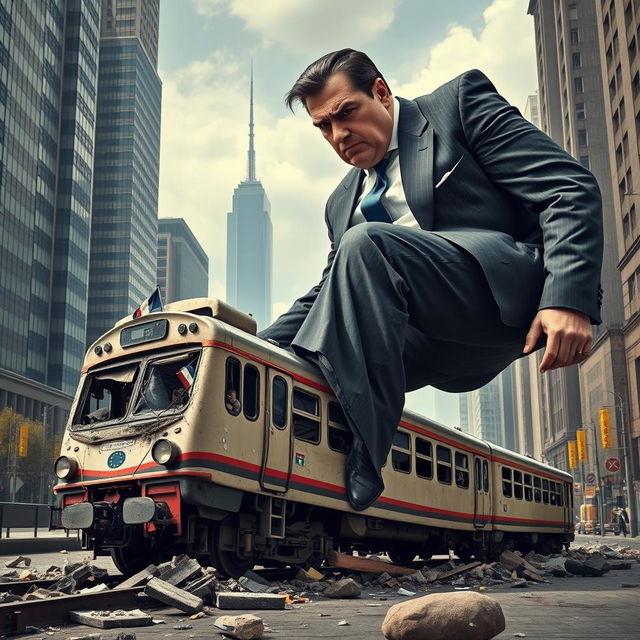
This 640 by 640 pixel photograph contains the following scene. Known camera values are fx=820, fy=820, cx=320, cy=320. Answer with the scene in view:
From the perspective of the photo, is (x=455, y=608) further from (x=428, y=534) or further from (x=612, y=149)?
(x=612, y=149)

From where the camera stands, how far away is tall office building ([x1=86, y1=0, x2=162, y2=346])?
116562mm

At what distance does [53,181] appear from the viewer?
9219cm

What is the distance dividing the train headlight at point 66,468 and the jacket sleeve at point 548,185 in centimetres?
831

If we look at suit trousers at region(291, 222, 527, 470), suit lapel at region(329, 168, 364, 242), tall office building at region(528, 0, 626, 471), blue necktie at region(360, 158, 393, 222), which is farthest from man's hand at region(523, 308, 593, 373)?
tall office building at region(528, 0, 626, 471)

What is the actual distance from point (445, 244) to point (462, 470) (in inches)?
539

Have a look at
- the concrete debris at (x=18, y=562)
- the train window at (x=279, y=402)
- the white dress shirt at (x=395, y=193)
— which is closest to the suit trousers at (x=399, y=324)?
the white dress shirt at (x=395, y=193)

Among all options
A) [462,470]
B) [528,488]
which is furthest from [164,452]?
[528,488]

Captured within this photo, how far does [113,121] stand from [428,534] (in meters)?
117

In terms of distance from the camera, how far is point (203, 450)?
29.0ft

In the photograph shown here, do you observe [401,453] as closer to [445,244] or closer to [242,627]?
[242,627]

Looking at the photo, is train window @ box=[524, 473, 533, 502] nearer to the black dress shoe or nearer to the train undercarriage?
the train undercarriage

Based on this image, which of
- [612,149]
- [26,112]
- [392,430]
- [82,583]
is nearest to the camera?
[392,430]

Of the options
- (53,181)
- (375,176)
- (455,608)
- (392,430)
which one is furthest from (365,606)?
(53,181)

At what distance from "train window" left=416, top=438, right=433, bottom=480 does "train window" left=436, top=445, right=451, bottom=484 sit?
0.43m
